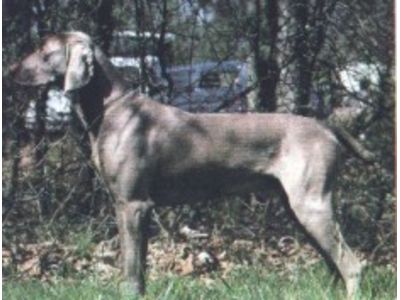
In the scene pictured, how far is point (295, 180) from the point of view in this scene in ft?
24.4

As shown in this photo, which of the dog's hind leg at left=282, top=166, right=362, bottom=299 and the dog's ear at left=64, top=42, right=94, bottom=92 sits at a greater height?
the dog's ear at left=64, top=42, right=94, bottom=92

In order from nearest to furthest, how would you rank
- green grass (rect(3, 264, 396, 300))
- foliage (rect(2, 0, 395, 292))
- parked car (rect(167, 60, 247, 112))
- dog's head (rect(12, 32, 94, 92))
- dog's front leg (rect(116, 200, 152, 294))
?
green grass (rect(3, 264, 396, 300)) < dog's front leg (rect(116, 200, 152, 294)) < dog's head (rect(12, 32, 94, 92)) < foliage (rect(2, 0, 395, 292)) < parked car (rect(167, 60, 247, 112))

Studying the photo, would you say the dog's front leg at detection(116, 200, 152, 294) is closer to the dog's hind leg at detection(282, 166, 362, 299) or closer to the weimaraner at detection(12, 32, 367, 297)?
the weimaraner at detection(12, 32, 367, 297)

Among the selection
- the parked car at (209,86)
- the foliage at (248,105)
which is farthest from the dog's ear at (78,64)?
the parked car at (209,86)

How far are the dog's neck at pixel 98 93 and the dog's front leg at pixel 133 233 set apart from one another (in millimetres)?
513

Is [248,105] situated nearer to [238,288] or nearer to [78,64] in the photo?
[78,64]

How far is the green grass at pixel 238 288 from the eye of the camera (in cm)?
673

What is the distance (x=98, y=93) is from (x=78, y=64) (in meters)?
0.24

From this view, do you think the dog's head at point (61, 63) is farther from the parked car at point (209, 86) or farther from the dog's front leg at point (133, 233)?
the parked car at point (209, 86)

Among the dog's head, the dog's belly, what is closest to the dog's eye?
the dog's head

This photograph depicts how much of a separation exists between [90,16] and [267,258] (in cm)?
238

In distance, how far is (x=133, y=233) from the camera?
732 cm

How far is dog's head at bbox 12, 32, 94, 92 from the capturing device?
739 cm

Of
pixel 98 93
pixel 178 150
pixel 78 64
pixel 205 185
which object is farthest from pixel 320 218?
pixel 78 64
